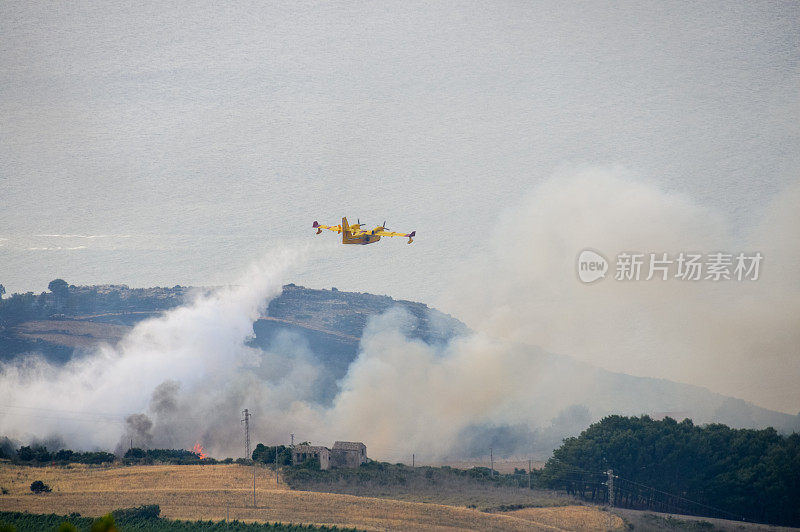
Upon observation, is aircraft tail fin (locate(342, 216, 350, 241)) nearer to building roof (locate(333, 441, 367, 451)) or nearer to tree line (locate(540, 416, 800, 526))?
building roof (locate(333, 441, 367, 451))

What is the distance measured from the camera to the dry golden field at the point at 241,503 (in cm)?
10188

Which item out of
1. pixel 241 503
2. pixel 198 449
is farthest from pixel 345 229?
pixel 198 449

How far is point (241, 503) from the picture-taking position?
107 meters

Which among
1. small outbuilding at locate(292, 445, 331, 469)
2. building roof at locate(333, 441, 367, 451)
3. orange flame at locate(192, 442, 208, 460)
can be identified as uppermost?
building roof at locate(333, 441, 367, 451)

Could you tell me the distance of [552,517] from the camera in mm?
105125

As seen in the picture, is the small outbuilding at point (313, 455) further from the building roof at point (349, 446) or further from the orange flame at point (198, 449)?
the orange flame at point (198, 449)

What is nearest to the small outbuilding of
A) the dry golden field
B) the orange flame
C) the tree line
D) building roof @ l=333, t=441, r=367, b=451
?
building roof @ l=333, t=441, r=367, b=451

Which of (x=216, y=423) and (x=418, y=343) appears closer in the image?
(x=216, y=423)

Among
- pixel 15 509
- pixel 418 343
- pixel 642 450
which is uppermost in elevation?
pixel 418 343

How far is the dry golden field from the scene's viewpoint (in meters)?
102

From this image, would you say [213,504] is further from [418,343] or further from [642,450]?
[418,343]

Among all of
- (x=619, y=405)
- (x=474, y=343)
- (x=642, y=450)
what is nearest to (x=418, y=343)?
(x=474, y=343)

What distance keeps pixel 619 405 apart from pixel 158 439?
91131mm

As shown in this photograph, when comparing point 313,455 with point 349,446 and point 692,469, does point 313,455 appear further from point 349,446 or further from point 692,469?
point 692,469
